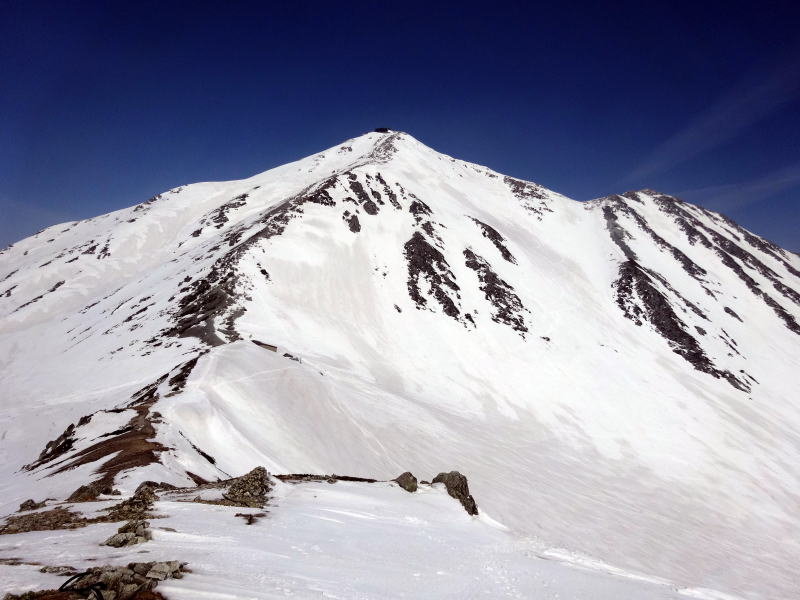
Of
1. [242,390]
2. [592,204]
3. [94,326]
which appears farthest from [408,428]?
[592,204]

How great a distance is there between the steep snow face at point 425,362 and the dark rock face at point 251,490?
366cm

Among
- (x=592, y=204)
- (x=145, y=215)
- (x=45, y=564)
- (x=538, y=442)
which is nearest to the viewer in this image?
(x=45, y=564)

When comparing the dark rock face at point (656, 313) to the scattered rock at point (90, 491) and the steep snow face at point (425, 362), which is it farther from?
the scattered rock at point (90, 491)

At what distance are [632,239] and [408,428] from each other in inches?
3778

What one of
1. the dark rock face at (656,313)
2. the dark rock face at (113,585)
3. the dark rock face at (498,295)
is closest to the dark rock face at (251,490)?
the dark rock face at (113,585)

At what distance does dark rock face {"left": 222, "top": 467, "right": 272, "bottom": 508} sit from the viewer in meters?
12.3

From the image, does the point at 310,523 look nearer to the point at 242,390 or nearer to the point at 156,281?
the point at 242,390

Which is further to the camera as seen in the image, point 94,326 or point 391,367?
point 94,326

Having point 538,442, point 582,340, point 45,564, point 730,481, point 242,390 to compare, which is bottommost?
point 730,481

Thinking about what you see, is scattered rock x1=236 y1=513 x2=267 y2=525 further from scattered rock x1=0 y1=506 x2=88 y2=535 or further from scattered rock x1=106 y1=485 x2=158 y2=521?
scattered rock x1=0 y1=506 x2=88 y2=535

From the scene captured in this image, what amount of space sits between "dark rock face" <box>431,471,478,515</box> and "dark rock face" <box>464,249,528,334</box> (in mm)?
50067

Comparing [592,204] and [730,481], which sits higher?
[592,204]

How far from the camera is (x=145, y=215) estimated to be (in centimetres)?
9625

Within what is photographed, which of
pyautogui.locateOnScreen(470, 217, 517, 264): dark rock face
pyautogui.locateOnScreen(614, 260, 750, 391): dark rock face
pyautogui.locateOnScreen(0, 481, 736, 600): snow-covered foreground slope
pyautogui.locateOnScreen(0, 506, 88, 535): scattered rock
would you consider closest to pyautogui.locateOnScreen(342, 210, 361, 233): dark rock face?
pyautogui.locateOnScreen(470, 217, 517, 264): dark rock face
